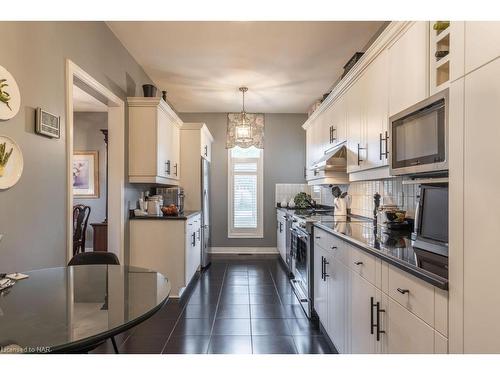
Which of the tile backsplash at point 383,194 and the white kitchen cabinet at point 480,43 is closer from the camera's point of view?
the white kitchen cabinet at point 480,43

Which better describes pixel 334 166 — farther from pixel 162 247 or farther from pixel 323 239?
pixel 162 247

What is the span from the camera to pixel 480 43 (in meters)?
0.88

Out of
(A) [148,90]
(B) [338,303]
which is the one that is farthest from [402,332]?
(A) [148,90]

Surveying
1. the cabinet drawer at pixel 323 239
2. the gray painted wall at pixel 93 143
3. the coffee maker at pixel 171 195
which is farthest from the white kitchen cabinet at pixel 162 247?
the gray painted wall at pixel 93 143

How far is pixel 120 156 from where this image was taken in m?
3.35

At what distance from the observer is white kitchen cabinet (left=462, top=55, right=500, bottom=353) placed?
83cm

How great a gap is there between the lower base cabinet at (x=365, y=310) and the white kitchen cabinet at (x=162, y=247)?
62.9 inches

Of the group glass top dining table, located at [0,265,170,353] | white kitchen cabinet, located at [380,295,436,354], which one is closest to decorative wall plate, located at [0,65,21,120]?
glass top dining table, located at [0,265,170,353]

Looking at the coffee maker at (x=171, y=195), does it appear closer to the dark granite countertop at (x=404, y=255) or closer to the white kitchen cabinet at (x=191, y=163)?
the white kitchen cabinet at (x=191, y=163)

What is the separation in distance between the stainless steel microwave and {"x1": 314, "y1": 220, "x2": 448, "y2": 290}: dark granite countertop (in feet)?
1.38

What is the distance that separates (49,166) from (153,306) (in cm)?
149

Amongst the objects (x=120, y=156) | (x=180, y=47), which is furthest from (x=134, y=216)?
(x=180, y=47)

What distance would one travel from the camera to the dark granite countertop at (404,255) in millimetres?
1165

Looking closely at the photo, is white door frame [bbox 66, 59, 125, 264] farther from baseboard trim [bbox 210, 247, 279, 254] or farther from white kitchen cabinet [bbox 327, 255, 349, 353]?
baseboard trim [bbox 210, 247, 279, 254]
